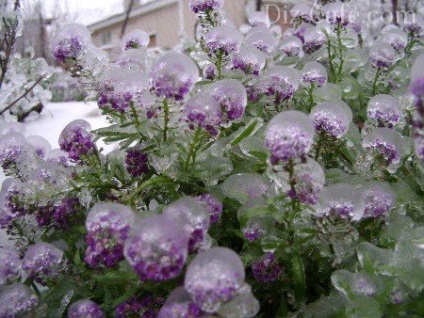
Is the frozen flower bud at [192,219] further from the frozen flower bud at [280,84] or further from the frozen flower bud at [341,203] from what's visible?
the frozen flower bud at [280,84]

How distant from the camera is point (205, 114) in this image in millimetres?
708

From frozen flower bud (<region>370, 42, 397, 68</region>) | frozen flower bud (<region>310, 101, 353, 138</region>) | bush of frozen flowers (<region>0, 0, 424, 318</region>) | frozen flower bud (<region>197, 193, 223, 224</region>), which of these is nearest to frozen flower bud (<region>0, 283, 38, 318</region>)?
bush of frozen flowers (<region>0, 0, 424, 318</region>)

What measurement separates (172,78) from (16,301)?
42 cm

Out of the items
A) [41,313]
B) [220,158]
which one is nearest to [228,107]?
[220,158]

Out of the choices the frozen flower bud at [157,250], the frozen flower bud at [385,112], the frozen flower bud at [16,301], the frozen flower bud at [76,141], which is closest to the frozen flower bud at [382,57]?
the frozen flower bud at [385,112]

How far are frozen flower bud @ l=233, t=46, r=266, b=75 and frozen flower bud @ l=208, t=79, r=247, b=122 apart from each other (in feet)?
0.90

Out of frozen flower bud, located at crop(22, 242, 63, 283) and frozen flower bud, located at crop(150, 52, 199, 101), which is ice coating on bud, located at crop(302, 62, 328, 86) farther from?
frozen flower bud, located at crop(22, 242, 63, 283)

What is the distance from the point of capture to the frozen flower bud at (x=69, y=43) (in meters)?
0.88

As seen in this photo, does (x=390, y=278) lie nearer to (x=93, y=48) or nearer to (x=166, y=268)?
(x=166, y=268)

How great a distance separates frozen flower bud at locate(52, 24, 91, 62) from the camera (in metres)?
0.88

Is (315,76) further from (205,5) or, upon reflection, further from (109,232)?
(109,232)

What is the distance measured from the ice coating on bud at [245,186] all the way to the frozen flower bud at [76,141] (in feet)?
0.88

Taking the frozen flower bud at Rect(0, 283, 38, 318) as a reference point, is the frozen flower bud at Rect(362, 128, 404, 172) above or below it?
above

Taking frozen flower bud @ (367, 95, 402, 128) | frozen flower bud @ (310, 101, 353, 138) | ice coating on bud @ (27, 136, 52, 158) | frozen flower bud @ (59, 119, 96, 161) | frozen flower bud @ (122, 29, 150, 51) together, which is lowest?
ice coating on bud @ (27, 136, 52, 158)
